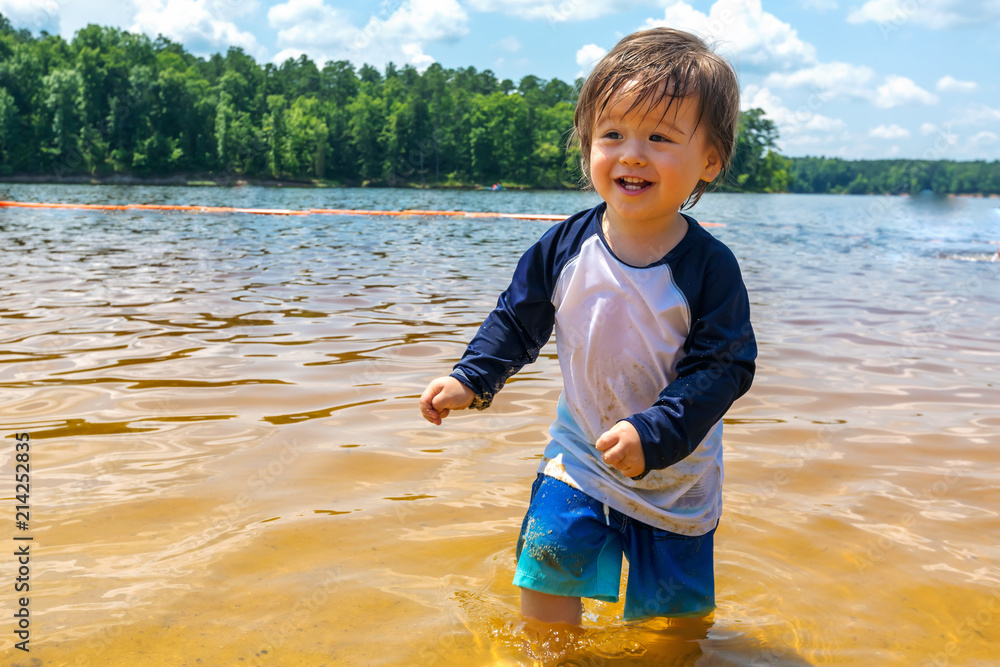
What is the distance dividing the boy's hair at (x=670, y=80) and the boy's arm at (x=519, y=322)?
1.24 feet

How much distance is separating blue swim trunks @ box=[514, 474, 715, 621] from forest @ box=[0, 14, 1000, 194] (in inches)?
2437

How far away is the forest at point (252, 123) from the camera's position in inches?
2643

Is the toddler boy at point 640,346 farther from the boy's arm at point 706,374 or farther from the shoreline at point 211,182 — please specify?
the shoreline at point 211,182

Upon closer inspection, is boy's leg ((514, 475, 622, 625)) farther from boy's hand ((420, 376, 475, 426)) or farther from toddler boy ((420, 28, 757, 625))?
boy's hand ((420, 376, 475, 426))

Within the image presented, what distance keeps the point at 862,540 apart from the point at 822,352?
3.19 m

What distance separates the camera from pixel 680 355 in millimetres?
2008

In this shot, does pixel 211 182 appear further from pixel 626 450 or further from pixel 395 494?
pixel 626 450

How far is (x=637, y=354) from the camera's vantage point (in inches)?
79.7

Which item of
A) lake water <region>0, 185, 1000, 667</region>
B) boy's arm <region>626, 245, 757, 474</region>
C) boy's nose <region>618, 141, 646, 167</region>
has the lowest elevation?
lake water <region>0, 185, 1000, 667</region>

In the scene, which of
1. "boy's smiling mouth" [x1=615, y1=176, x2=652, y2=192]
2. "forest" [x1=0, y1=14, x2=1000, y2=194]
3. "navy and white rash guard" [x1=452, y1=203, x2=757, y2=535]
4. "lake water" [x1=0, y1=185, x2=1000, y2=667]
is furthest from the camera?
"forest" [x1=0, y1=14, x2=1000, y2=194]

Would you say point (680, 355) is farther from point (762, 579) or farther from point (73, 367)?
point (73, 367)

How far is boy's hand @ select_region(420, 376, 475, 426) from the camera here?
6.67 feet

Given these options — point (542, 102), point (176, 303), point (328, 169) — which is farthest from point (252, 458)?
point (542, 102)

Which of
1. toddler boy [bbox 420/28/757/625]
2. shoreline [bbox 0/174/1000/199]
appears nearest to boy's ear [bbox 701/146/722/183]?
toddler boy [bbox 420/28/757/625]
